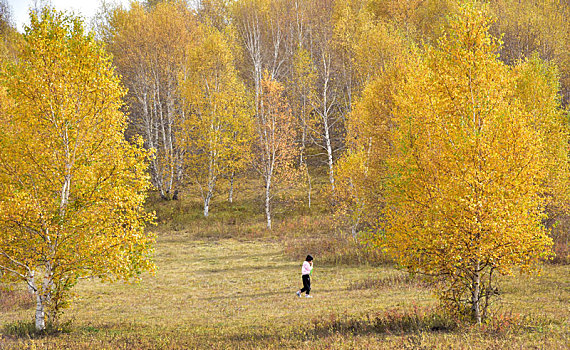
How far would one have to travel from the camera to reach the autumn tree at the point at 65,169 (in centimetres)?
1150

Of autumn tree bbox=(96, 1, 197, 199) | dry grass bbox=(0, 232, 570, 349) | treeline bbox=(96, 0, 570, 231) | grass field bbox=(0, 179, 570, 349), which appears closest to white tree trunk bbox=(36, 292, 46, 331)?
grass field bbox=(0, 179, 570, 349)

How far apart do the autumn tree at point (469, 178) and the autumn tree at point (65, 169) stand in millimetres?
8199

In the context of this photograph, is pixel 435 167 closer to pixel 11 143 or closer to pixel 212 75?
pixel 11 143

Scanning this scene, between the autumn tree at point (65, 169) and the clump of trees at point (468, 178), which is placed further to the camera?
the autumn tree at point (65, 169)

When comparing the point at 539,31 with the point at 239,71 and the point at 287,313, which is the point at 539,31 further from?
the point at 287,313

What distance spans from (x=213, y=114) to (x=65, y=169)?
92.3 feet

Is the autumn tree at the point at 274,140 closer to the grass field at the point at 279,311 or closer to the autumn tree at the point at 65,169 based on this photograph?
the grass field at the point at 279,311

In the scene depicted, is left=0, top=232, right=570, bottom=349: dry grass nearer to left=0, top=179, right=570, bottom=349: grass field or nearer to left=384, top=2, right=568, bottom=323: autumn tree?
left=0, top=179, right=570, bottom=349: grass field

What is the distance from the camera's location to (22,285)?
70.8 ft

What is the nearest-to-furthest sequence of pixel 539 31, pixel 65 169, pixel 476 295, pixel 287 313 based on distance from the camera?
pixel 476 295 < pixel 65 169 < pixel 287 313 < pixel 539 31

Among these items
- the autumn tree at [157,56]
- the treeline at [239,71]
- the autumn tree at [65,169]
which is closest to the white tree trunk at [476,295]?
the autumn tree at [65,169]

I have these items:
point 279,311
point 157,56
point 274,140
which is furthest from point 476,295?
point 157,56

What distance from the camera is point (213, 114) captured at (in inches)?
1559

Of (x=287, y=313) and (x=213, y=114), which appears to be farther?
(x=213, y=114)
